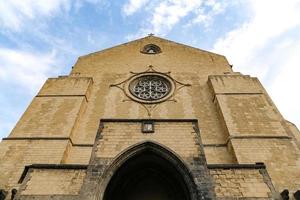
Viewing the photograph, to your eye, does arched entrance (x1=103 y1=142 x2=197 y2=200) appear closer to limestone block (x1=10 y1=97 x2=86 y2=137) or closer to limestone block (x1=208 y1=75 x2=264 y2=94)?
limestone block (x1=10 y1=97 x2=86 y2=137)

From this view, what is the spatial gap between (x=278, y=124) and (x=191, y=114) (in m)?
3.14

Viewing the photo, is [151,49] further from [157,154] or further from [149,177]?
[157,154]

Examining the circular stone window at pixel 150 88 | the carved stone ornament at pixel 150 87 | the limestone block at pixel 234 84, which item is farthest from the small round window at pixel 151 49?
the limestone block at pixel 234 84

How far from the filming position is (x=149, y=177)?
8.36m

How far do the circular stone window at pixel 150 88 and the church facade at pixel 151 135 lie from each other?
5cm

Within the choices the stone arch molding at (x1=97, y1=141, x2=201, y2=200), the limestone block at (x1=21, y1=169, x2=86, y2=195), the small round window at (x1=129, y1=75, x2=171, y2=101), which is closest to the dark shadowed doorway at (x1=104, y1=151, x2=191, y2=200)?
the stone arch molding at (x1=97, y1=141, x2=201, y2=200)

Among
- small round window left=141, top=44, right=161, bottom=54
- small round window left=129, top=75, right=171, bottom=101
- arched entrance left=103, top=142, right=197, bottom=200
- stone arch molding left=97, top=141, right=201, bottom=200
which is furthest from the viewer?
small round window left=141, top=44, right=161, bottom=54

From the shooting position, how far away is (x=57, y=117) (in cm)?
1052

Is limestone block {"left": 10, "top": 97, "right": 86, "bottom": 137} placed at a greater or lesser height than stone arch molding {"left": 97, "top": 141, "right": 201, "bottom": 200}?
greater

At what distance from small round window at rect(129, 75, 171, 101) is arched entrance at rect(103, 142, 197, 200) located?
13.5 feet

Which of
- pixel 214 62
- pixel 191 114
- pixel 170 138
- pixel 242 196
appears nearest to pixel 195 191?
pixel 242 196

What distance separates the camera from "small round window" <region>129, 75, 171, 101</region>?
39.0 feet

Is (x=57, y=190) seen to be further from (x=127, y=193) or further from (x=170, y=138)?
(x=170, y=138)

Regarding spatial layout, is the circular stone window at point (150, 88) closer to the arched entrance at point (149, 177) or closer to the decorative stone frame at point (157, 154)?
the arched entrance at point (149, 177)
